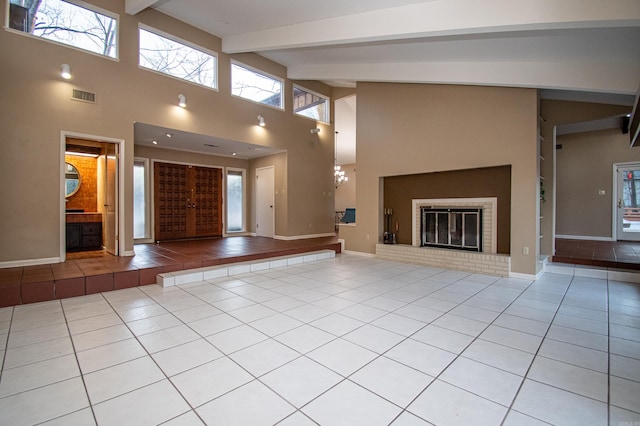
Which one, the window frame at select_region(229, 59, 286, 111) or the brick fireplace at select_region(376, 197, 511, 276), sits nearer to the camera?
the brick fireplace at select_region(376, 197, 511, 276)

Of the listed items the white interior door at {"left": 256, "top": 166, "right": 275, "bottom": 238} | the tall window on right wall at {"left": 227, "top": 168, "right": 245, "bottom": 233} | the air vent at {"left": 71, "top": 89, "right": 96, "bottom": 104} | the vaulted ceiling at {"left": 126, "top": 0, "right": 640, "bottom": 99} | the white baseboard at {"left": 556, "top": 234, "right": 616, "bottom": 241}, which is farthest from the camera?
the tall window on right wall at {"left": 227, "top": 168, "right": 245, "bottom": 233}

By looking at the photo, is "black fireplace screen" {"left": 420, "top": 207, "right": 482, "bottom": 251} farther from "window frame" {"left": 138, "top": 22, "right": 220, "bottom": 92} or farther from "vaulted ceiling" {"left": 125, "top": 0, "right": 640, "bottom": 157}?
"window frame" {"left": 138, "top": 22, "right": 220, "bottom": 92}

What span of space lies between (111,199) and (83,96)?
1.79 m

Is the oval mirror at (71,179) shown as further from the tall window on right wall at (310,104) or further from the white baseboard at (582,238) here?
the white baseboard at (582,238)

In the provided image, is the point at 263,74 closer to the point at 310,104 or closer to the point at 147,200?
the point at 310,104

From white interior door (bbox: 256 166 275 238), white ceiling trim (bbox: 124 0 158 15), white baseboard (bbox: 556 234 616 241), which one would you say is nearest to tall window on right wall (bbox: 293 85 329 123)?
white interior door (bbox: 256 166 275 238)

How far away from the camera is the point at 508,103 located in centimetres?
473

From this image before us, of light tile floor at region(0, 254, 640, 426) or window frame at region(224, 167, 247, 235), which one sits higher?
window frame at region(224, 167, 247, 235)

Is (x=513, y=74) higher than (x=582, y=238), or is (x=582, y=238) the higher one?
(x=513, y=74)

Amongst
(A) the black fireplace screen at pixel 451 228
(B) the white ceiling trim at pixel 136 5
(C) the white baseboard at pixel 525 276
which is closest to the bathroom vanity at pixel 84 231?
(B) the white ceiling trim at pixel 136 5

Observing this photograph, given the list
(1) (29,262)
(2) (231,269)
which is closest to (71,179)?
(1) (29,262)

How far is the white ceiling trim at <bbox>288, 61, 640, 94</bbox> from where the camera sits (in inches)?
146

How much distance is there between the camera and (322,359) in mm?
2133

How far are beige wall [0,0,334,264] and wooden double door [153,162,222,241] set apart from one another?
2253mm
